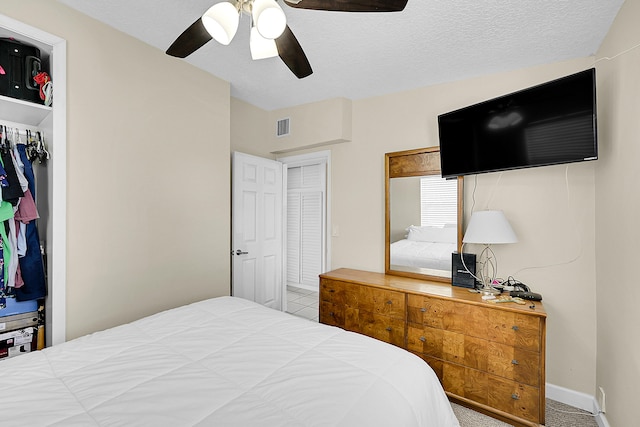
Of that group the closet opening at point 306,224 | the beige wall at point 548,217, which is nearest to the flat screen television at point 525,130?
the beige wall at point 548,217

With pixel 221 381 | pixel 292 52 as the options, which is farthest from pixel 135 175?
pixel 221 381

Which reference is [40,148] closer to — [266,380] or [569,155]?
[266,380]

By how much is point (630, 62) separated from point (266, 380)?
2.41 metres

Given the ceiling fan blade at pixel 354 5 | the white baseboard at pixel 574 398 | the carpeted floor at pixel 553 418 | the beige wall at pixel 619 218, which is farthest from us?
the white baseboard at pixel 574 398

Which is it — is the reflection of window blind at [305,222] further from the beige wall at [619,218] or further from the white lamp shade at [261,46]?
the beige wall at [619,218]

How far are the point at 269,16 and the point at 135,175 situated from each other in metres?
1.62

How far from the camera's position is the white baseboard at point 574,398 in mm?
2135

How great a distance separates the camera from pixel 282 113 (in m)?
3.70

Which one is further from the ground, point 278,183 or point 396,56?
point 396,56

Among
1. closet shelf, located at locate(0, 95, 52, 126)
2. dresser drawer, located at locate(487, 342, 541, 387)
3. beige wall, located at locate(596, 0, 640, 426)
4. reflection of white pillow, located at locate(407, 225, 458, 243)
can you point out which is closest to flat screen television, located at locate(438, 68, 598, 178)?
beige wall, located at locate(596, 0, 640, 426)

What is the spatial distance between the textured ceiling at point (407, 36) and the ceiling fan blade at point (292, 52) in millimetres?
380

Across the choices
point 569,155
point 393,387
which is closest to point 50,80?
point 393,387

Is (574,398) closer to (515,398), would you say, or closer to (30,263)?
(515,398)

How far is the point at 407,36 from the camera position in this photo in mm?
2078
